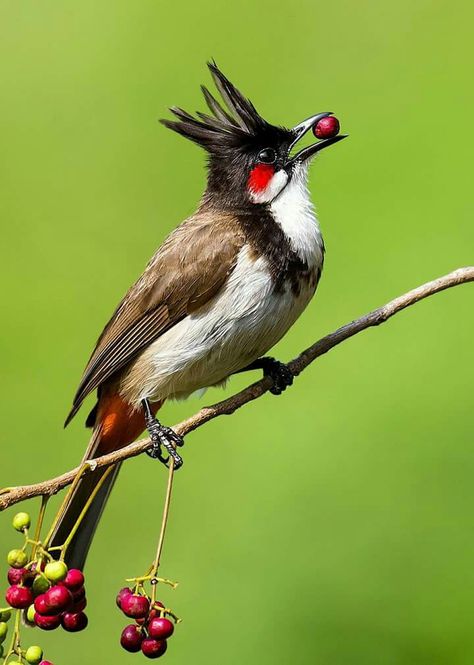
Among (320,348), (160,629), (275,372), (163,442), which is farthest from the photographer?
(275,372)

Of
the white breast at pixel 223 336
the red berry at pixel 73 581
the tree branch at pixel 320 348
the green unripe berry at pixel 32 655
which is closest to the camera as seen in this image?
the green unripe berry at pixel 32 655

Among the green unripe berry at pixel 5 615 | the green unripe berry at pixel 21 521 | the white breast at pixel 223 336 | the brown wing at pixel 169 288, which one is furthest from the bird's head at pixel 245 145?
the green unripe berry at pixel 5 615

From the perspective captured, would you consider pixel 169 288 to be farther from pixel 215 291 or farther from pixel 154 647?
pixel 154 647

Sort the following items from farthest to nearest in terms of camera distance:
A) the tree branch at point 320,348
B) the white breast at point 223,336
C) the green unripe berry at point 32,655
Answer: the white breast at point 223,336 → the tree branch at point 320,348 → the green unripe berry at point 32,655

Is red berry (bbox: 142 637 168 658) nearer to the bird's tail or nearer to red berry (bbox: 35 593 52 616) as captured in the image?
red berry (bbox: 35 593 52 616)

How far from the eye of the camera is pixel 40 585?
233 centimetres

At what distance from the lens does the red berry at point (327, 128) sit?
332 centimetres

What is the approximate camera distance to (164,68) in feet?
16.9

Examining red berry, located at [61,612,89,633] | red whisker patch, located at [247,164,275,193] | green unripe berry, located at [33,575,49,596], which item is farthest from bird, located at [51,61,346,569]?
green unripe berry, located at [33,575,49,596]

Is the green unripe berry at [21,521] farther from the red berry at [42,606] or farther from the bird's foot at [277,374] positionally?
the bird's foot at [277,374]

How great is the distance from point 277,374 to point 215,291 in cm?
33

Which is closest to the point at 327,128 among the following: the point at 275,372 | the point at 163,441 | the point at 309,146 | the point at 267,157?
the point at 309,146

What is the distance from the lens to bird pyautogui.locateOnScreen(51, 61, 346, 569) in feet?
10.5

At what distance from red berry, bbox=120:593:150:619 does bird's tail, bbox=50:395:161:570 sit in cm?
87
